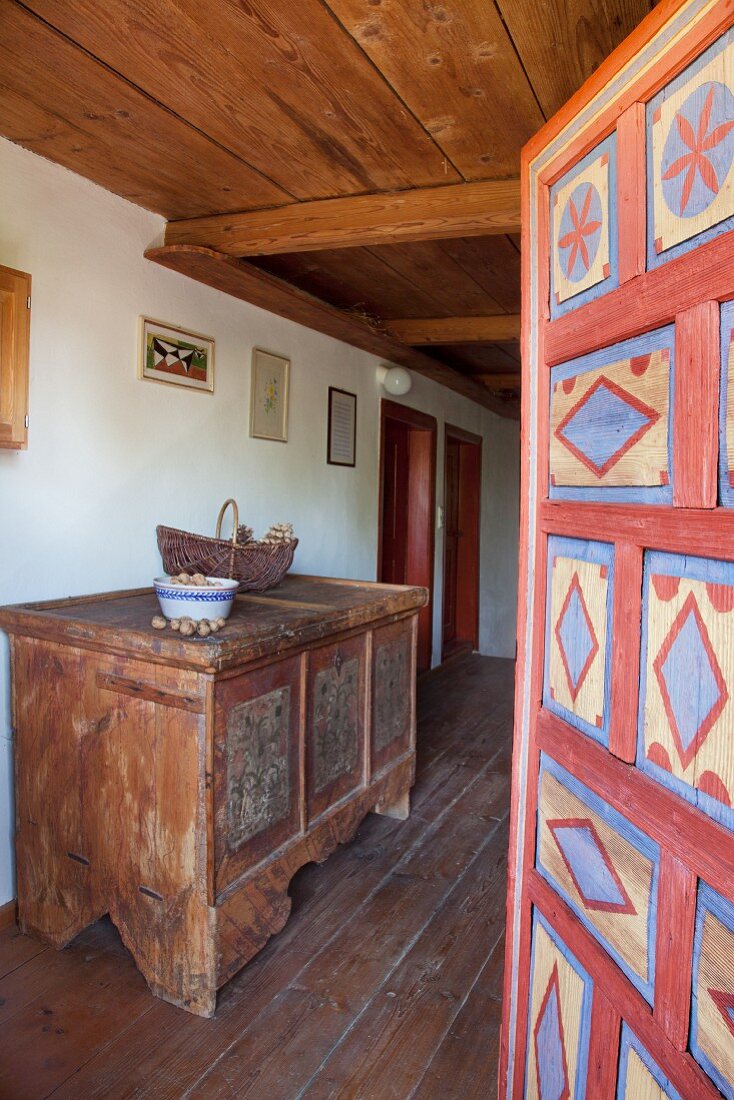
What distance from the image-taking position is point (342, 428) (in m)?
3.69

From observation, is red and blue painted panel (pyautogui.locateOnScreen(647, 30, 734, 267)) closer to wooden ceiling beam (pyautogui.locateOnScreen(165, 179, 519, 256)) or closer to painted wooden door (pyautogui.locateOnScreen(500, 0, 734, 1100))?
painted wooden door (pyautogui.locateOnScreen(500, 0, 734, 1100))

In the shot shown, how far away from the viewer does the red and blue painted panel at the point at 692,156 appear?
0.81 metres

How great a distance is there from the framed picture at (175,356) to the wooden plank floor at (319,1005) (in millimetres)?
1779

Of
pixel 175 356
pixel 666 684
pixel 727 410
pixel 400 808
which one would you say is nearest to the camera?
pixel 727 410

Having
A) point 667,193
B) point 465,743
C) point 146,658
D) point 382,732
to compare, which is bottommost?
A: point 465,743

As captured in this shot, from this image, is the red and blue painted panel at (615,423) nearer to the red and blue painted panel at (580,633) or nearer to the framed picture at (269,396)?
the red and blue painted panel at (580,633)

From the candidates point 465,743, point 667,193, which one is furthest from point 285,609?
point 465,743

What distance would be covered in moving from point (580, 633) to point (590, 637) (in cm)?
3

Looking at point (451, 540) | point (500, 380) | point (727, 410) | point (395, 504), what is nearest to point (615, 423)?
point (727, 410)

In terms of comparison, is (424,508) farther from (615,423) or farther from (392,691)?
(615,423)

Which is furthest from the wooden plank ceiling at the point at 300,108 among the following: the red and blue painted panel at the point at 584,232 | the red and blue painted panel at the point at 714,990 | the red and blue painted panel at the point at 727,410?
the red and blue painted panel at the point at 714,990

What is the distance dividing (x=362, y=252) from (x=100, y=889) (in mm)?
2328

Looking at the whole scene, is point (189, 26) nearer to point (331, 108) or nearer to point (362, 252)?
point (331, 108)

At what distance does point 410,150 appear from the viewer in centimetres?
187
